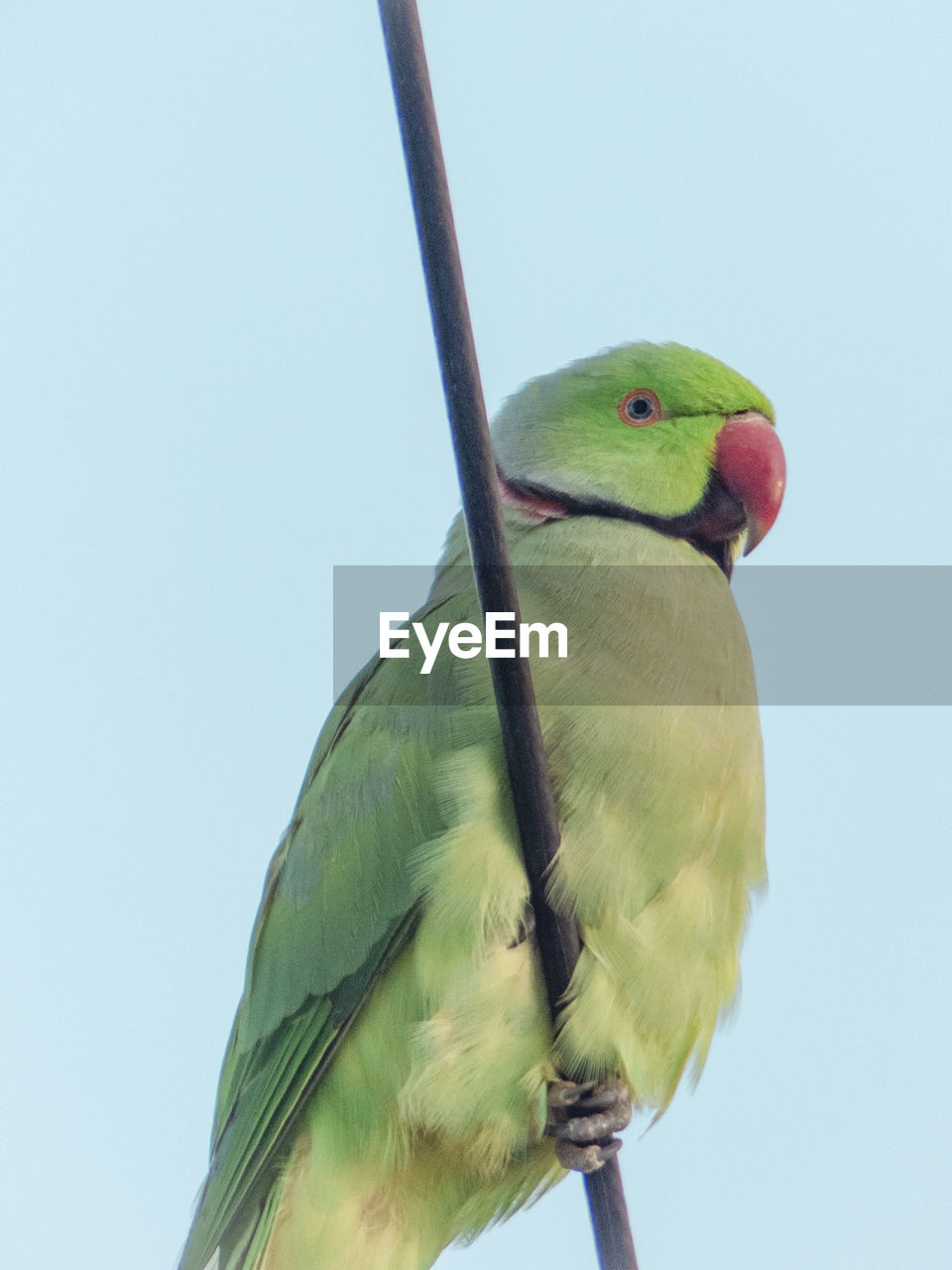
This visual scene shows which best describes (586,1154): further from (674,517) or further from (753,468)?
(753,468)

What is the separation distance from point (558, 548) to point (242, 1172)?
61.3 inches

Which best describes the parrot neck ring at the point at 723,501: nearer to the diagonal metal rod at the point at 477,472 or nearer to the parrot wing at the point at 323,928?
the parrot wing at the point at 323,928

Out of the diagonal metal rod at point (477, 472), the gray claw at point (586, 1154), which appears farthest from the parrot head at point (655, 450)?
the gray claw at point (586, 1154)

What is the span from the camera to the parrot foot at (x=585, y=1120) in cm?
266

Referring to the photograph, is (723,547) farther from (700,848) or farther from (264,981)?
(264,981)

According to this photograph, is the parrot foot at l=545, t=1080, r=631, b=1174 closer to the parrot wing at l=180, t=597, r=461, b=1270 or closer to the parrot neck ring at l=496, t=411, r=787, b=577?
the parrot wing at l=180, t=597, r=461, b=1270

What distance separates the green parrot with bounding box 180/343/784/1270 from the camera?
2.62 metres

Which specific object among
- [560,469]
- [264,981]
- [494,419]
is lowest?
[264,981]

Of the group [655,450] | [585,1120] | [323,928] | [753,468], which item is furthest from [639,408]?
[585,1120]

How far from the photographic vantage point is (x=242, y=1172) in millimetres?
3080

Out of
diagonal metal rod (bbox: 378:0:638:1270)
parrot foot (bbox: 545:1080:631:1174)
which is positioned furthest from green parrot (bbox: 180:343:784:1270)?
diagonal metal rod (bbox: 378:0:638:1270)

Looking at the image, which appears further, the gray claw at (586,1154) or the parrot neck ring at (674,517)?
the parrot neck ring at (674,517)

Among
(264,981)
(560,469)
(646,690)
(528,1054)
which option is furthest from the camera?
(560,469)

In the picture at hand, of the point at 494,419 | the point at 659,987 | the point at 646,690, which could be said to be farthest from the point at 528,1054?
the point at 494,419
